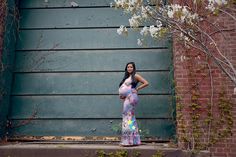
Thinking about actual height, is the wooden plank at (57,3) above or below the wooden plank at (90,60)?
above

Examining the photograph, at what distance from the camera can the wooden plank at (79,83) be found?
283 inches

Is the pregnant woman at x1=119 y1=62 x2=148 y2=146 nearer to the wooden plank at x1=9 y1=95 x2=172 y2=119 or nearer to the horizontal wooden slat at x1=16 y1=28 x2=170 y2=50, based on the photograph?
the wooden plank at x1=9 y1=95 x2=172 y2=119

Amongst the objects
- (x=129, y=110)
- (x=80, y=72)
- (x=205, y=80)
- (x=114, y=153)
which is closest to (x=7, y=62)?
(x=80, y=72)

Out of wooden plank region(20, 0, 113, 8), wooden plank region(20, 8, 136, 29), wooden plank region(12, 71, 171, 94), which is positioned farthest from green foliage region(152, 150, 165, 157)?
wooden plank region(20, 0, 113, 8)

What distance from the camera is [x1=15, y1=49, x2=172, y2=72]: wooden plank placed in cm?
736

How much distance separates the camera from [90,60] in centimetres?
748

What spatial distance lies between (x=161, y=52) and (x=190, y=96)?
156cm

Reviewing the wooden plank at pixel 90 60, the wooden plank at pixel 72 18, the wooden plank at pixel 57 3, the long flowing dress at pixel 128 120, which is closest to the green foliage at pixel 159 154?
the long flowing dress at pixel 128 120

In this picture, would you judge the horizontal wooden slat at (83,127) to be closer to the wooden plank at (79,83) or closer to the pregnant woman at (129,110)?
the wooden plank at (79,83)

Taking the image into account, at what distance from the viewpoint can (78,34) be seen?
25.3 feet

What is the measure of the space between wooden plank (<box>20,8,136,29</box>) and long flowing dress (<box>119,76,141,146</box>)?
2.13 meters

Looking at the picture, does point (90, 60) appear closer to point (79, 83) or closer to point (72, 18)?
point (79, 83)

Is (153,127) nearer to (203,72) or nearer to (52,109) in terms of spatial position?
(203,72)

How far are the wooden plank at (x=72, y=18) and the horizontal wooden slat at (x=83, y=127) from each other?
242 cm
